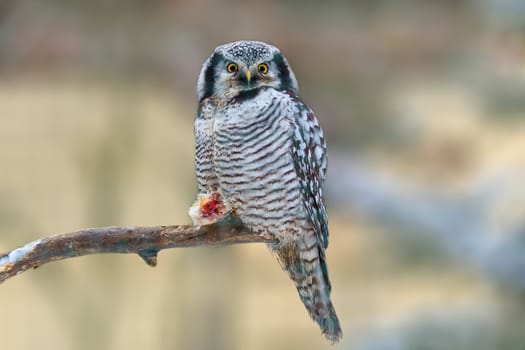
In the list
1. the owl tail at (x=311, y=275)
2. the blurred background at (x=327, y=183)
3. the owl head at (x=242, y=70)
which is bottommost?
the blurred background at (x=327, y=183)

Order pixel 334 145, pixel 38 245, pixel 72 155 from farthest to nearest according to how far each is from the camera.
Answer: pixel 334 145 < pixel 72 155 < pixel 38 245

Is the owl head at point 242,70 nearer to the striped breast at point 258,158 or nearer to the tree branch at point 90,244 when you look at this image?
the striped breast at point 258,158

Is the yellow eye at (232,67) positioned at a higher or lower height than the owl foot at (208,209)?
higher

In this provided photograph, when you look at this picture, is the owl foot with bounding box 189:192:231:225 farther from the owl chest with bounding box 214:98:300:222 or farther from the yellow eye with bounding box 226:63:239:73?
the yellow eye with bounding box 226:63:239:73

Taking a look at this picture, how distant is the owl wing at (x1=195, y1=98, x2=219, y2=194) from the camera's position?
1.99 m

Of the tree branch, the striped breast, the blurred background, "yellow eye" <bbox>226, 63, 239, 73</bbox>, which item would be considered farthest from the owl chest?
the blurred background

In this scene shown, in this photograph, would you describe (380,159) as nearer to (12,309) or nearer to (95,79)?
(95,79)

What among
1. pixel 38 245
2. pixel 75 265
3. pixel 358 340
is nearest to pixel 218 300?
pixel 75 265

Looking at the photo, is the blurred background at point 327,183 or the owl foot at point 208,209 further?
the blurred background at point 327,183

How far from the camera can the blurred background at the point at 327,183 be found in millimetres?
4863

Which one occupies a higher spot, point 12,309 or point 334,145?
point 334,145

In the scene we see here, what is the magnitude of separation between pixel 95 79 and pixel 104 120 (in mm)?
448

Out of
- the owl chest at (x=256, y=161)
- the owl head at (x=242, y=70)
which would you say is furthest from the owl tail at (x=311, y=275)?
the owl head at (x=242, y=70)

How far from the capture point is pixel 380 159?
19.1ft
